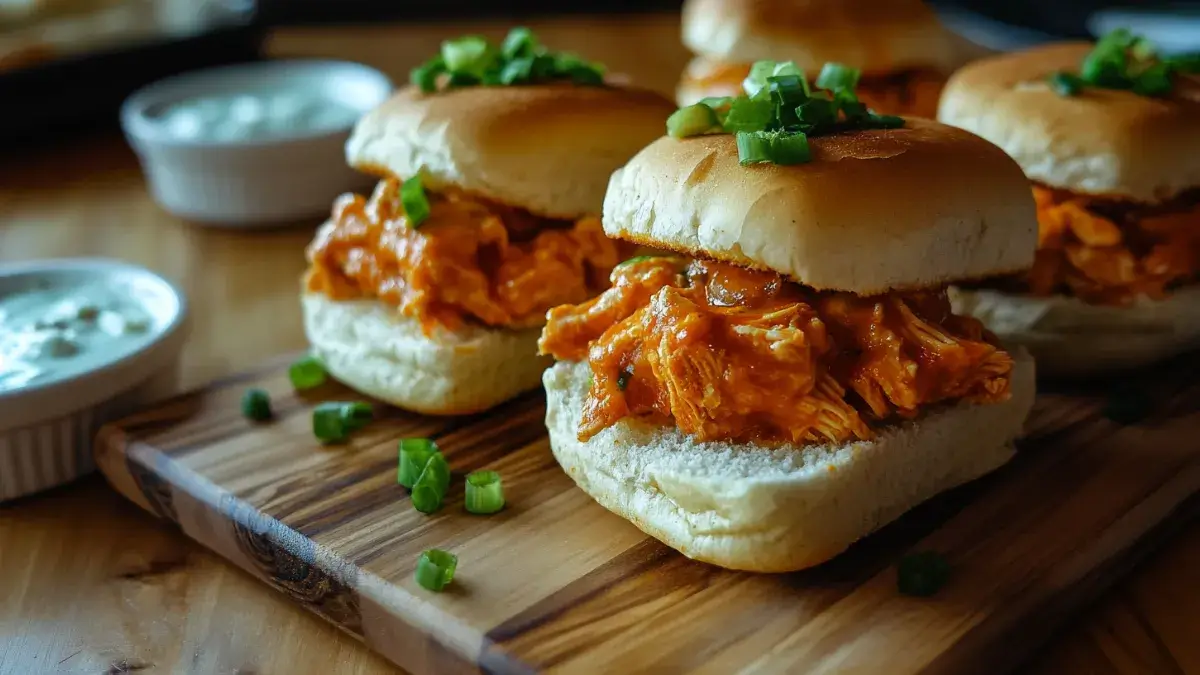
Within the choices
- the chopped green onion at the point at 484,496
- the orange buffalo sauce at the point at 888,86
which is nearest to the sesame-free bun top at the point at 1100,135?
the orange buffalo sauce at the point at 888,86

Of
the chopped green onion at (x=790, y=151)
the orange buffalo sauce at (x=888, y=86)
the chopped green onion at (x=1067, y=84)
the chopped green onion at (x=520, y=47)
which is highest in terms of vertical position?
the chopped green onion at (x=1067, y=84)

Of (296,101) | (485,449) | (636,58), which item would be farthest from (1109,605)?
(636,58)

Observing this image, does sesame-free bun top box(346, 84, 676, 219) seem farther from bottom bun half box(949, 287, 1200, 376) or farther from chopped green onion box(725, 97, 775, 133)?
bottom bun half box(949, 287, 1200, 376)

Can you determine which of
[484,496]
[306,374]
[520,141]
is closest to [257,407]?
[306,374]

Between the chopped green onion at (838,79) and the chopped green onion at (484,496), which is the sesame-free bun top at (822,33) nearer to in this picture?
the chopped green onion at (838,79)

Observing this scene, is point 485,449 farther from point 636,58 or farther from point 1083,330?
point 636,58

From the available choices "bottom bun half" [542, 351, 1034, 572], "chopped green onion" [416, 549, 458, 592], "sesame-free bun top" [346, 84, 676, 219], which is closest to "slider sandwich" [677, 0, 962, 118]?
"sesame-free bun top" [346, 84, 676, 219]
